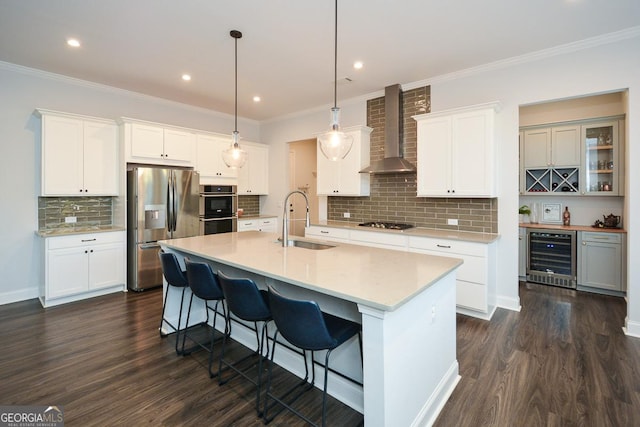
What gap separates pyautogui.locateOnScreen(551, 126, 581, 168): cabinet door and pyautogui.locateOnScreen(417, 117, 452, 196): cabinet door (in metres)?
2.14

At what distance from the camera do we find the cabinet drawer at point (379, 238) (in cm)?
397

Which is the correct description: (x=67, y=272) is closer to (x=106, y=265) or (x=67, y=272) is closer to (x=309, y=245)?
(x=106, y=265)

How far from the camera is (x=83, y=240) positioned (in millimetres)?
3961

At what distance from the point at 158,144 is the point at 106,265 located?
1844mm

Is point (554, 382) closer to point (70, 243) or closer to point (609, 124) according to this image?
point (609, 124)

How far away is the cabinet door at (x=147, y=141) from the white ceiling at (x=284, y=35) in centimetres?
63

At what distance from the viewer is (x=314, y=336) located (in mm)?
1645

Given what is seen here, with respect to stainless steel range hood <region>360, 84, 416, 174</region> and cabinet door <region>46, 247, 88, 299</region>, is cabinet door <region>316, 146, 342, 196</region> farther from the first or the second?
cabinet door <region>46, 247, 88, 299</region>

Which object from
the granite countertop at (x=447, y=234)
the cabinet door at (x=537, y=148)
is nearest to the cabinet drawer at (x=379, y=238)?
the granite countertop at (x=447, y=234)

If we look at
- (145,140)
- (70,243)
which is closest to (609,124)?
(145,140)

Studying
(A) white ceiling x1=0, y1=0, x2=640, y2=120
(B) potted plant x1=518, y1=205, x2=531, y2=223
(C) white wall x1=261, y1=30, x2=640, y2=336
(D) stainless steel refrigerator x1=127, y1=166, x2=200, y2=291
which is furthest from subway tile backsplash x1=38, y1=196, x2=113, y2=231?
(B) potted plant x1=518, y1=205, x2=531, y2=223

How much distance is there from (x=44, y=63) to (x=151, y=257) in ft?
8.79

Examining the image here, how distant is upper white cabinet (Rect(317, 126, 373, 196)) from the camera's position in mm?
4777

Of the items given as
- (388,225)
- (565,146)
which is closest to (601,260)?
(565,146)
